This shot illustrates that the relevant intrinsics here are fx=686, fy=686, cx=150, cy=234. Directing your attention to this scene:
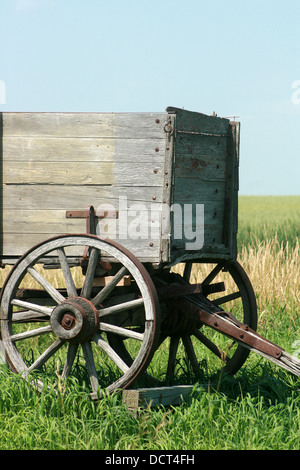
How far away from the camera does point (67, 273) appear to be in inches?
186

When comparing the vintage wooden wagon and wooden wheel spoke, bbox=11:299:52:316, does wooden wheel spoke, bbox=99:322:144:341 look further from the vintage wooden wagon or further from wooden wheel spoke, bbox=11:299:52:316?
wooden wheel spoke, bbox=11:299:52:316

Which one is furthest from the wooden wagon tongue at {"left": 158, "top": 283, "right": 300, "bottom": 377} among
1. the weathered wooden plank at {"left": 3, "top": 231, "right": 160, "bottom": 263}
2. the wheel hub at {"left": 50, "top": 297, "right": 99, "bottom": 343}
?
the wheel hub at {"left": 50, "top": 297, "right": 99, "bottom": 343}

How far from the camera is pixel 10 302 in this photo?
488 cm

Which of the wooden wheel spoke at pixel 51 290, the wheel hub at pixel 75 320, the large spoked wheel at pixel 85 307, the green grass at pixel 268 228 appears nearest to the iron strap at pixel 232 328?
the large spoked wheel at pixel 85 307

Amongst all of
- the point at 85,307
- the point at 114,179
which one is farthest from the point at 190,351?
the point at 114,179

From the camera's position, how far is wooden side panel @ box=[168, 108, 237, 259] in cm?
489

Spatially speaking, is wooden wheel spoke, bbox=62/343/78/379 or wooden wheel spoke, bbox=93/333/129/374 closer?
wooden wheel spoke, bbox=93/333/129/374

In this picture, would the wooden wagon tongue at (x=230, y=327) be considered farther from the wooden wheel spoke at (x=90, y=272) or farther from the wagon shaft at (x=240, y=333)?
the wooden wheel spoke at (x=90, y=272)

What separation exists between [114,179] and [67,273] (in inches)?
29.0

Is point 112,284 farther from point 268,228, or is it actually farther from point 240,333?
point 268,228

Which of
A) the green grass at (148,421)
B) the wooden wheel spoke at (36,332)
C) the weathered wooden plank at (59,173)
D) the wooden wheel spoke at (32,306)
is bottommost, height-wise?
the green grass at (148,421)

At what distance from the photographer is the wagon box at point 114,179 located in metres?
4.71

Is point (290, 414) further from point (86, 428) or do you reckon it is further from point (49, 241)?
point (49, 241)
